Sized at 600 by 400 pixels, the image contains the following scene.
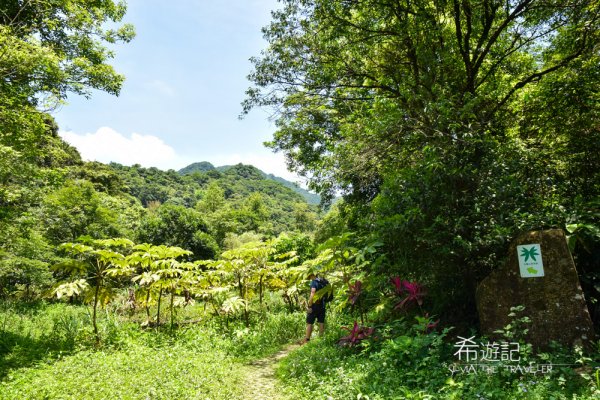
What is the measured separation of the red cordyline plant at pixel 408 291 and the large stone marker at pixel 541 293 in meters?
0.84

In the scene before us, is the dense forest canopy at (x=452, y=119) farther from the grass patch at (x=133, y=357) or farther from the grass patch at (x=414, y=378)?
the grass patch at (x=133, y=357)

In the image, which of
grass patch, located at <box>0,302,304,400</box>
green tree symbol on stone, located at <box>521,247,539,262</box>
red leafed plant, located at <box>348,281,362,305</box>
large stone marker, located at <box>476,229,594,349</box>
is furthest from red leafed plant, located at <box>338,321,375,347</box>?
Answer: green tree symbol on stone, located at <box>521,247,539,262</box>

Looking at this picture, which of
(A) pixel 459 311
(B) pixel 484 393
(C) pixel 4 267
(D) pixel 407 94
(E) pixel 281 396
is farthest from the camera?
(C) pixel 4 267

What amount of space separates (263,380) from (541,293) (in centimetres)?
425

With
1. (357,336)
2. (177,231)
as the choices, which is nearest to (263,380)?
(357,336)

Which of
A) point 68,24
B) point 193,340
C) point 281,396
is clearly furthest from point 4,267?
point 281,396

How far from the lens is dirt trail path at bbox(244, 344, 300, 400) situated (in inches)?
198

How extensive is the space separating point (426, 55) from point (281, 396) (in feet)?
24.2

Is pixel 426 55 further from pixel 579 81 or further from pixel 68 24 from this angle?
pixel 68 24

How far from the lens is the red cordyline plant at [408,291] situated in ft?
17.7

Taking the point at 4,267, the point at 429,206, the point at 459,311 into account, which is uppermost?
the point at 429,206

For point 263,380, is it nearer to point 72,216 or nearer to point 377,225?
point 377,225

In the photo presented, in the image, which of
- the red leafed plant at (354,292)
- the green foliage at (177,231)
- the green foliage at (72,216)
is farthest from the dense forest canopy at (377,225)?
the green foliage at (177,231)

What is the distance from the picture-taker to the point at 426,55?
798 cm
